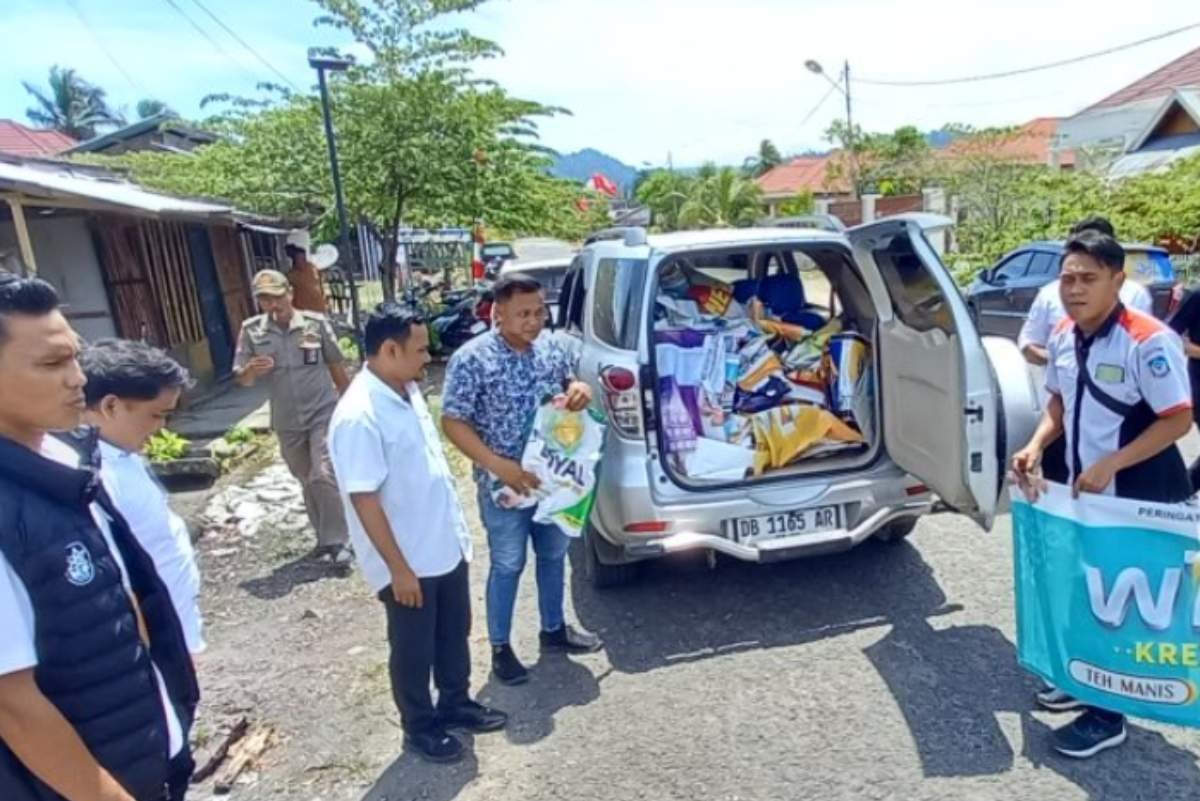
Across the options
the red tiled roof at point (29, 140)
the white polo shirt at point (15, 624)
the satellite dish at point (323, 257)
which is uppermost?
the red tiled roof at point (29, 140)

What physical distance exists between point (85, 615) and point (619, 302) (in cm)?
264

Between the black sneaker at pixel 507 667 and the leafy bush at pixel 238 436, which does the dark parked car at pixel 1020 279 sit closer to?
the black sneaker at pixel 507 667

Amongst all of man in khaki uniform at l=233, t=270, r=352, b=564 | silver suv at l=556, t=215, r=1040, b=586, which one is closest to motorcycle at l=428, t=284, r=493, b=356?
man in khaki uniform at l=233, t=270, r=352, b=564

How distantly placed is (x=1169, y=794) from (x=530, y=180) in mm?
10908

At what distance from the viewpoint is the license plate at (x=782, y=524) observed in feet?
11.5

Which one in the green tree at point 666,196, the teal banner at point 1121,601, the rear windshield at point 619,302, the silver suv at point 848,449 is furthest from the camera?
the green tree at point 666,196

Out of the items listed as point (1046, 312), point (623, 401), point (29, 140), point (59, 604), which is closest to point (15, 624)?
point (59, 604)

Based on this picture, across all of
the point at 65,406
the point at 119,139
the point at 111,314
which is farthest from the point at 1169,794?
the point at 119,139

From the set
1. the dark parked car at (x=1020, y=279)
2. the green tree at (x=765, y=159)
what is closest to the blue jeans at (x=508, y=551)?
the dark parked car at (x=1020, y=279)

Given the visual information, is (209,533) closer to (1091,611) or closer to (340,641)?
(340,641)

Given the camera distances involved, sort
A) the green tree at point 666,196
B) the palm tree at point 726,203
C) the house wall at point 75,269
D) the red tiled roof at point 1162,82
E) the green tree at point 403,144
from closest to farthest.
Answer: the house wall at point 75,269 → the green tree at point 403,144 → the red tiled roof at point 1162,82 → the palm tree at point 726,203 → the green tree at point 666,196

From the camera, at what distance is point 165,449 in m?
6.49

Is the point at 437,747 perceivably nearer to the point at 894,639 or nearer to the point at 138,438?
the point at 138,438

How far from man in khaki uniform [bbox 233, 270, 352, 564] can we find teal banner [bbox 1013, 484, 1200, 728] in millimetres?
3559
